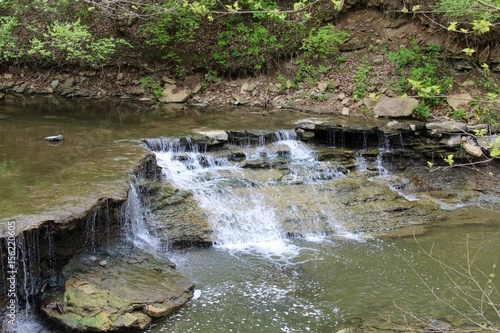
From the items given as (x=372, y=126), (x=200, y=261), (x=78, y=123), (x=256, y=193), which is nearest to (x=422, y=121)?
(x=372, y=126)

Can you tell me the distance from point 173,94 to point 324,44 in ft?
17.6

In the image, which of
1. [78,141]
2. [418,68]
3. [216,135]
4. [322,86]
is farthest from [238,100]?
[78,141]

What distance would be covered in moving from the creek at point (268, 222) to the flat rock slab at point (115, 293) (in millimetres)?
214

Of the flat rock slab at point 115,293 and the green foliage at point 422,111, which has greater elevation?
the green foliage at point 422,111

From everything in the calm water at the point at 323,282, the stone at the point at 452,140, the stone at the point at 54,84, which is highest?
the stone at the point at 54,84

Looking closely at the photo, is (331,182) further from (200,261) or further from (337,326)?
(337,326)

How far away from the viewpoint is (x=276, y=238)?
795 centimetres

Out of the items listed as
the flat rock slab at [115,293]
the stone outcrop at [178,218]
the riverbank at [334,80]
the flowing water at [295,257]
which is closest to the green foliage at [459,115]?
the riverbank at [334,80]

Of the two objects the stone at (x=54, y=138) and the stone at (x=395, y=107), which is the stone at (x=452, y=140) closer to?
the stone at (x=395, y=107)

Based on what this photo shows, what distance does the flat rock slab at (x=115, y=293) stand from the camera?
5.16 meters

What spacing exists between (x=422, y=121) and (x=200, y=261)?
7.57 metres

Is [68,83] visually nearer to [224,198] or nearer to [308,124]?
[308,124]

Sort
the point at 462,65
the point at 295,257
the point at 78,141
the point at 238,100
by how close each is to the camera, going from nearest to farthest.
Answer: the point at 295,257 → the point at 78,141 → the point at 462,65 → the point at 238,100

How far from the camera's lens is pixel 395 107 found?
1230 cm
